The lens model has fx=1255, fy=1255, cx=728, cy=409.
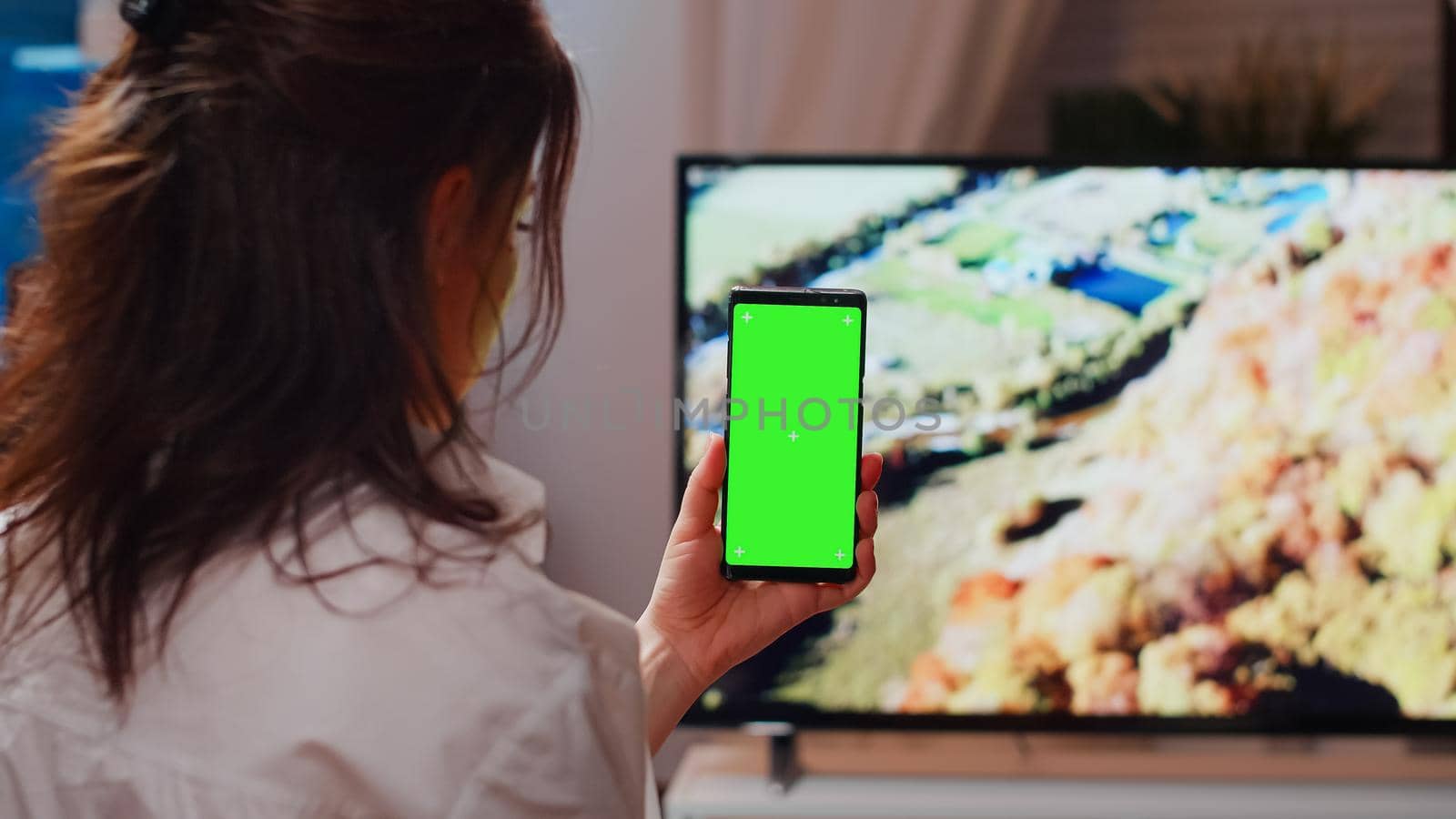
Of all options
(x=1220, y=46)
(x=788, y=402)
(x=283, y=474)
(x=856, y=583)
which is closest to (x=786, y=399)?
(x=788, y=402)

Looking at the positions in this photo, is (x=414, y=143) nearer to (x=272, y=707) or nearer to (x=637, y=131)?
(x=272, y=707)

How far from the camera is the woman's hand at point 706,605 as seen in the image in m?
0.79

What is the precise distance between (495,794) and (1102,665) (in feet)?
3.93

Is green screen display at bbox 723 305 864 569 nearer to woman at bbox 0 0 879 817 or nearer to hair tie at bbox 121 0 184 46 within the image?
woman at bbox 0 0 879 817

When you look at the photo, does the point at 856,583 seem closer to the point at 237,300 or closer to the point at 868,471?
the point at 868,471

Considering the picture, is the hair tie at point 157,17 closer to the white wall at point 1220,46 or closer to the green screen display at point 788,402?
the green screen display at point 788,402

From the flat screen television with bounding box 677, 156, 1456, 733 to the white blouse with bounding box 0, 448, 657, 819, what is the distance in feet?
3.31

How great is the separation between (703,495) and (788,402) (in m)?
0.08

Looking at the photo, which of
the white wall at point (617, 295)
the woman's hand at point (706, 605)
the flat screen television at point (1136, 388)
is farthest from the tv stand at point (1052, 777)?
the woman's hand at point (706, 605)

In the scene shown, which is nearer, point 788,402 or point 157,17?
point 157,17

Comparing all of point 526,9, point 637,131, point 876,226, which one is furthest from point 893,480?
point 526,9

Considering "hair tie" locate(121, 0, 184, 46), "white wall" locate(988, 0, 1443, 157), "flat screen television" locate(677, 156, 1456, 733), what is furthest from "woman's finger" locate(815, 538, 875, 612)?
"white wall" locate(988, 0, 1443, 157)

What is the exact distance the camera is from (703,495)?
0.77 metres

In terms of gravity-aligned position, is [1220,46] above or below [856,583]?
above
